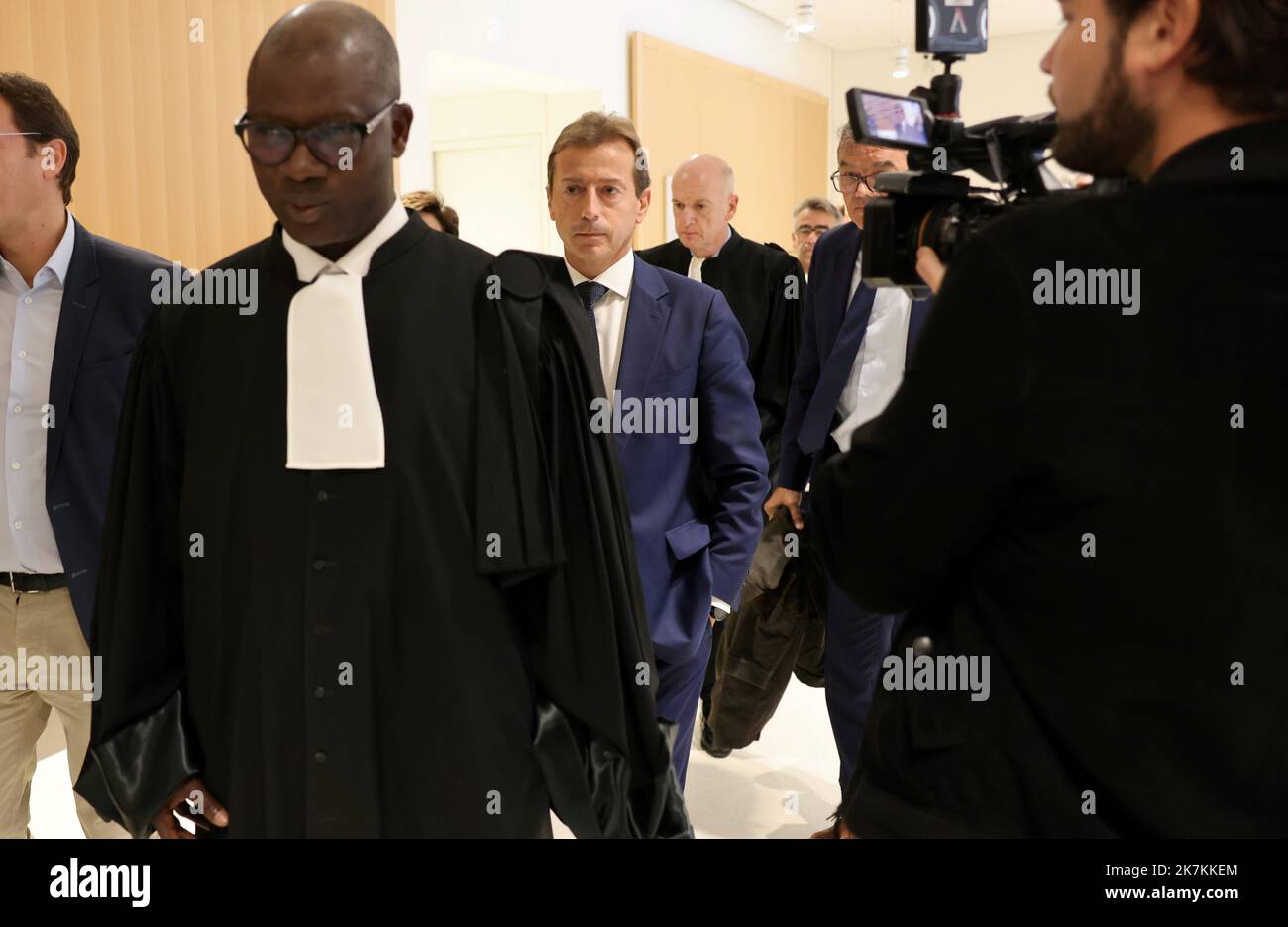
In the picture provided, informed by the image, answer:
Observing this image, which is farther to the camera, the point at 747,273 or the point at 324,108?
the point at 747,273

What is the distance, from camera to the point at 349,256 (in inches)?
55.7

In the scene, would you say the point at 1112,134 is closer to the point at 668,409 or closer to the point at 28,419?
the point at 668,409

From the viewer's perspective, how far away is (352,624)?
4.53 ft

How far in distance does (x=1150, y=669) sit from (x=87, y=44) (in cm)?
447

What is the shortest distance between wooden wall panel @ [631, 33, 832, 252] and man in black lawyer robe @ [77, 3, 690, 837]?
6.99 metres

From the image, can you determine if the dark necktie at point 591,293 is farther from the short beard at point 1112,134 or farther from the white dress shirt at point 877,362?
the short beard at point 1112,134

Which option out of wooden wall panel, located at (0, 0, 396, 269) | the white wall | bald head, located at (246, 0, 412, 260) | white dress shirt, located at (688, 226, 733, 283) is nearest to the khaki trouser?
bald head, located at (246, 0, 412, 260)

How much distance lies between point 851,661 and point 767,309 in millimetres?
1733

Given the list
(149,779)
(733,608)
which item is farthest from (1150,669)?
(733,608)

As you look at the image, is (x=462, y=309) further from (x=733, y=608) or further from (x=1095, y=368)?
(x=733, y=608)

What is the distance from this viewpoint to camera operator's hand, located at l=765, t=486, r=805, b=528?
316 centimetres

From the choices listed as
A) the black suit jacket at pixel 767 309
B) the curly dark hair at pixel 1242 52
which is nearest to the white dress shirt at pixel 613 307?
the black suit jacket at pixel 767 309

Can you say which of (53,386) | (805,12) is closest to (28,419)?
(53,386)

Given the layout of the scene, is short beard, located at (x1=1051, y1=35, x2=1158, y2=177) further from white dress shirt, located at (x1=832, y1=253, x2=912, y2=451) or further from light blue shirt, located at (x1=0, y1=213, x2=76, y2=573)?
light blue shirt, located at (x1=0, y1=213, x2=76, y2=573)
